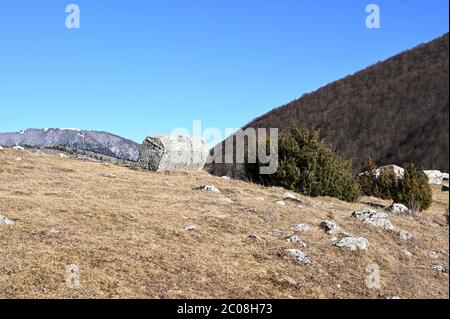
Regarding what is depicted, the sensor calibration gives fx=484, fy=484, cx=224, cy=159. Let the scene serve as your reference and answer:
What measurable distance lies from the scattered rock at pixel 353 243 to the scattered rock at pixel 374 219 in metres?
2.28

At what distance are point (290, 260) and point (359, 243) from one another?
213 centimetres

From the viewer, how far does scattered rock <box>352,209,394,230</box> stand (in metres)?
13.2

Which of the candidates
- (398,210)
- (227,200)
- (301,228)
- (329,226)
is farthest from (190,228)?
(398,210)

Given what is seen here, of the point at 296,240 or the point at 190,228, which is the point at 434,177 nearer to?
the point at 296,240

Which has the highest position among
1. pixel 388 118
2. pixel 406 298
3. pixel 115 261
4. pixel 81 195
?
pixel 388 118

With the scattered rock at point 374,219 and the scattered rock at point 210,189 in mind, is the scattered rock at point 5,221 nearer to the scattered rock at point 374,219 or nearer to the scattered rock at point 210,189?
the scattered rock at point 210,189

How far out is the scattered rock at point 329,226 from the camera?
11841mm

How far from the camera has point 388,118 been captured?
51.8 meters

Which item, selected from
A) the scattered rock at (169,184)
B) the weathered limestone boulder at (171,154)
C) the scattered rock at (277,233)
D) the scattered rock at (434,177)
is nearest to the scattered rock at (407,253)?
the scattered rock at (277,233)

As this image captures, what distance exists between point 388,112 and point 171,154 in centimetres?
3704

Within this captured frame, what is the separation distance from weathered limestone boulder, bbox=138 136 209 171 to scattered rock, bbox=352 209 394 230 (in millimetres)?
10391

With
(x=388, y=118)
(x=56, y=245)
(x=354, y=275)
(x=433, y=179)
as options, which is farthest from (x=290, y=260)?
(x=388, y=118)

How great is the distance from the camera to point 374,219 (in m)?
13.4
